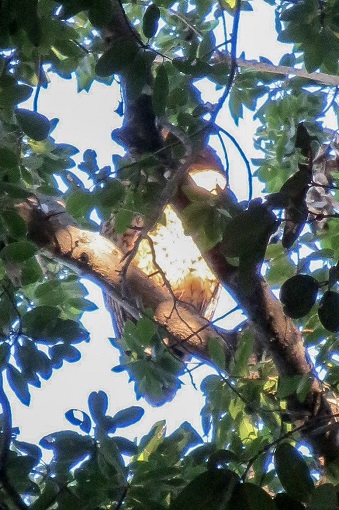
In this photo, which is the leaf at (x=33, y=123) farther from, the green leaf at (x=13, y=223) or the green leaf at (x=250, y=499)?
the green leaf at (x=250, y=499)

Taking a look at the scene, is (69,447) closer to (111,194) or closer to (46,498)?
(46,498)

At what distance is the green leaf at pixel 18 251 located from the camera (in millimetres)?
1070

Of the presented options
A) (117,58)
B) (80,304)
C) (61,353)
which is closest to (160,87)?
(117,58)

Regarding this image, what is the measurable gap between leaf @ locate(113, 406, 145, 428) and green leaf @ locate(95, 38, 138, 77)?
0.49 metres

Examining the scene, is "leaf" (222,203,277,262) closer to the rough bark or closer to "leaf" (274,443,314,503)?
"leaf" (274,443,314,503)

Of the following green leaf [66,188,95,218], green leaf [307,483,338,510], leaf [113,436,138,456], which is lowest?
green leaf [307,483,338,510]

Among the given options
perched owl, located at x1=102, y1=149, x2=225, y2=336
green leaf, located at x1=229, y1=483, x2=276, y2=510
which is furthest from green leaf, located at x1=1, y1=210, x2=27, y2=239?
perched owl, located at x1=102, y1=149, x2=225, y2=336

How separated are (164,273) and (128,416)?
1.19 ft

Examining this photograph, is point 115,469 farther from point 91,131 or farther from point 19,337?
point 91,131

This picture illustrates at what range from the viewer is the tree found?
750mm

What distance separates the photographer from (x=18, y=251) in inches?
42.3

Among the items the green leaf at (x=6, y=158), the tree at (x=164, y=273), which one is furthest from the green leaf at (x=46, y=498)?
the green leaf at (x=6, y=158)

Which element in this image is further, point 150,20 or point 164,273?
point 164,273

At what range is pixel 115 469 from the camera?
0.95m
